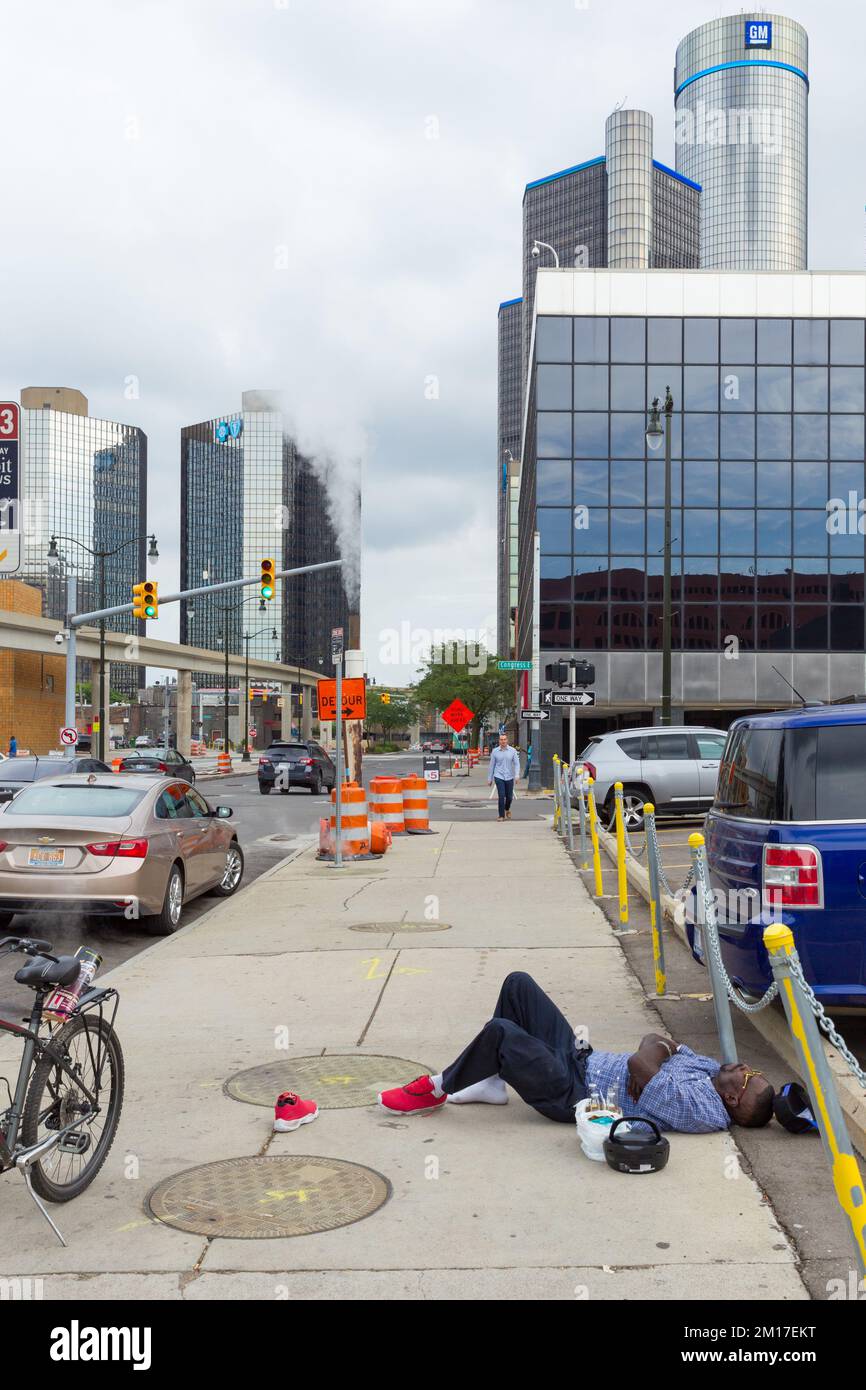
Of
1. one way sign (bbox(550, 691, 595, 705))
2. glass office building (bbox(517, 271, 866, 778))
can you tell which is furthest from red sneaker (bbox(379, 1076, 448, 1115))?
glass office building (bbox(517, 271, 866, 778))

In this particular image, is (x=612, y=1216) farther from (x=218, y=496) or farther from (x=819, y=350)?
(x=218, y=496)

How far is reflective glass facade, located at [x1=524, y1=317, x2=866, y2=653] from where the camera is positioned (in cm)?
4559

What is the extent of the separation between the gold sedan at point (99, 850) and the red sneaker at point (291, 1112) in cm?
558

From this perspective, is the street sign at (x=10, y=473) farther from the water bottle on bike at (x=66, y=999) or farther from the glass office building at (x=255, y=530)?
the glass office building at (x=255, y=530)

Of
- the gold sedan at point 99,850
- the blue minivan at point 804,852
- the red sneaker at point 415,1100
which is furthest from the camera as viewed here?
the gold sedan at point 99,850

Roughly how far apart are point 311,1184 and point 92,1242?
0.90m

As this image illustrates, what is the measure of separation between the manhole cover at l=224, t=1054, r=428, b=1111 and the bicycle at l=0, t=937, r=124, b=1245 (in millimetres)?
1134

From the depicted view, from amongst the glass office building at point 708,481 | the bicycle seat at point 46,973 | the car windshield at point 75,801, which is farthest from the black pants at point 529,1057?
the glass office building at point 708,481

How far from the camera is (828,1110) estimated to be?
12.1ft

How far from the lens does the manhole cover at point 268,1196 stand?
4461mm

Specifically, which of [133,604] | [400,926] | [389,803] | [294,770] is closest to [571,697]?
[389,803]

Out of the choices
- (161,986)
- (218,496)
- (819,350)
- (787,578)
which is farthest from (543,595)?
(218,496)

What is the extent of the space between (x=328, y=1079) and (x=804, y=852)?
2.70 metres

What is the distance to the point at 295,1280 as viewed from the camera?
3967 millimetres
